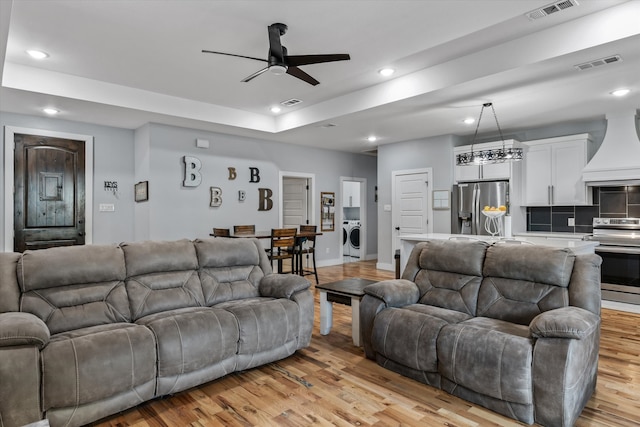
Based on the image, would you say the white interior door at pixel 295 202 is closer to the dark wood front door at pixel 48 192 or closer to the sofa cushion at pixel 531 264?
the dark wood front door at pixel 48 192

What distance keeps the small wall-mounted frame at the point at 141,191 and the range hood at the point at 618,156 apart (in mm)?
6346

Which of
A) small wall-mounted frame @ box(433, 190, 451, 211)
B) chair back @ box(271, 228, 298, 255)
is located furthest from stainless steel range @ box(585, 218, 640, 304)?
chair back @ box(271, 228, 298, 255)

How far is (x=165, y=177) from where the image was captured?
19.2 feet

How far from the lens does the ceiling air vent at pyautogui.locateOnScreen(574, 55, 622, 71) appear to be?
3.27 metres

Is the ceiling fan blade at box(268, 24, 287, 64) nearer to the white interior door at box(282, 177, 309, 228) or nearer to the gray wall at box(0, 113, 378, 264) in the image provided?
the gray wall at box(0, 113, 378, 264)

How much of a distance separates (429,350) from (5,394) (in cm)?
240

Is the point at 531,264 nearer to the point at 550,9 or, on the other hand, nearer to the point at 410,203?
the point at 550,9

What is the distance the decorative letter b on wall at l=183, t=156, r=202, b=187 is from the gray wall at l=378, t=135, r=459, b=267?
362 cm

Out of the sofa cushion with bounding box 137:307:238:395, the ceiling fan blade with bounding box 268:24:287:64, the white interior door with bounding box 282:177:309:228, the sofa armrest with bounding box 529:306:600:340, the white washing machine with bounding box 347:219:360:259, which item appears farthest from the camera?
the white washing machine with bounding box 347:219:360:259

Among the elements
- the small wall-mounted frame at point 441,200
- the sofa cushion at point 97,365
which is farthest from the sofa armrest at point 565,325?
the small wall-mounted frame at point 441,200

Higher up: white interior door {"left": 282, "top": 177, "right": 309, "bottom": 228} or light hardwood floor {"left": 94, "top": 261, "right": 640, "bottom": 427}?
white interior door {"left": 282, "top": 177, "right": 309, "bottom": 228}

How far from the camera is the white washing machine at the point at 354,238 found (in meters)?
9.41

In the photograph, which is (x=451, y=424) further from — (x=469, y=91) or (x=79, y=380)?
(x=469, y=91)

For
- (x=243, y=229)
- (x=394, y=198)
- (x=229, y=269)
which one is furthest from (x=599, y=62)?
(x=243, y=229)
